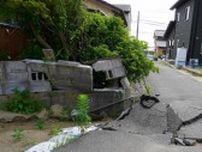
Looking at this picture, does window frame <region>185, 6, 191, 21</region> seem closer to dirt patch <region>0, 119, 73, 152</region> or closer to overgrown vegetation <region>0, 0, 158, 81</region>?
overgrown vegetation <region>0, 0, 158, 81</region>

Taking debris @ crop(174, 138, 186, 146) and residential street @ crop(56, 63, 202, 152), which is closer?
residential street @ crop(56, 63, 202, 152)

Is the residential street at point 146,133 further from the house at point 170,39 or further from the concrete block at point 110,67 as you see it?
the house at point 170,39

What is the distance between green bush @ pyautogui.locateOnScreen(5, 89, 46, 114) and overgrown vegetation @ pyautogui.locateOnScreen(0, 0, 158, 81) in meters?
1.19

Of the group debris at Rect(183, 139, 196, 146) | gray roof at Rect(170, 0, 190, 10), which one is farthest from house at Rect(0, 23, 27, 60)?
gray roof at Rect(170, 0, 190, 10)

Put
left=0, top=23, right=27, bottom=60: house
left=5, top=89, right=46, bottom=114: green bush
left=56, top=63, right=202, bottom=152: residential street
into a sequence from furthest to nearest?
1. left=0, top=23, right=27, bottom=60: house
2. left=5, top=89, right=46, bottom=114: green bush
3. left=56, top=63, right=202, bottom=152: residential street

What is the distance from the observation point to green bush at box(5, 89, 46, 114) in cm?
688

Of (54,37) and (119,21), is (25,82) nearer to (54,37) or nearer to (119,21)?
(54,37)

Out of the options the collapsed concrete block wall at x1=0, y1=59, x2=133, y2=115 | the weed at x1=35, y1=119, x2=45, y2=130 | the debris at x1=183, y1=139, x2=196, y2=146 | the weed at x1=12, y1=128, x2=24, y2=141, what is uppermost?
the collapsed concrete block wall at x1=0, y1=59, x2=133, y2=115

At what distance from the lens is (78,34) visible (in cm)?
812

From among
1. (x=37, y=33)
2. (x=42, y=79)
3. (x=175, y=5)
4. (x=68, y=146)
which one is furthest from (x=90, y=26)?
(x=175, y=5)

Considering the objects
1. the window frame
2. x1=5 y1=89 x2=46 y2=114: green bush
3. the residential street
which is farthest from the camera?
the window frame

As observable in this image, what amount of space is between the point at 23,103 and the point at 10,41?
2.07m

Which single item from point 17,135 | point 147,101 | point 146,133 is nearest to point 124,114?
point 147,101

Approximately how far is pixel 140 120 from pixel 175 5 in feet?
88.0
